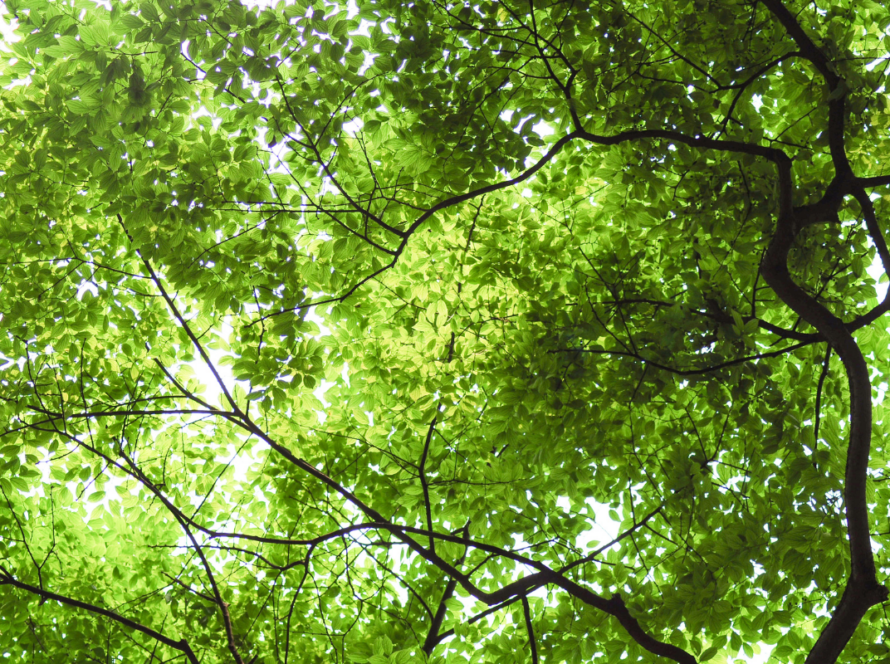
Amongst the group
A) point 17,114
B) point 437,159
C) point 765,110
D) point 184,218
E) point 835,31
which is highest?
point 17,114

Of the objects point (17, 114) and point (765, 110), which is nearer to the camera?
point (765, 110)

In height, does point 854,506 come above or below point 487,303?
below

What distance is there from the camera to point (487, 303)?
17.1 ft

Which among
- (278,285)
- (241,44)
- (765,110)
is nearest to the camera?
(241,44)

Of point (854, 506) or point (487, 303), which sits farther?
point (487, 303)

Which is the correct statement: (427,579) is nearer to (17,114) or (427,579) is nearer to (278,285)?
(278,285)

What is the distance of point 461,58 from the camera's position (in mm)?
4164

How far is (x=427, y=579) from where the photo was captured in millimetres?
5242

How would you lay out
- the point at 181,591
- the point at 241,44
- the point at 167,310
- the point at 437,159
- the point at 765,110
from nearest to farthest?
1. the point at 241,44
2. the point at 437,159
3. the point at 765,110
4. the point at 181,591
5. the point at 167,310

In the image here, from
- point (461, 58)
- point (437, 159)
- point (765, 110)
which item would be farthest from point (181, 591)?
point (765, 110)

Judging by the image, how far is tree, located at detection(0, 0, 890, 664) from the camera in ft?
11.8

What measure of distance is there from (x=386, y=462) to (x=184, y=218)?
224cm

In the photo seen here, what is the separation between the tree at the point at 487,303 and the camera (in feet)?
11.8

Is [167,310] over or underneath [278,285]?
over
